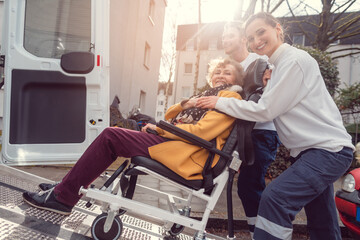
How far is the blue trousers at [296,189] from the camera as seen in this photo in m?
1.51

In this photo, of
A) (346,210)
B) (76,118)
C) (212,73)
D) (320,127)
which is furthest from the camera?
(76,118)

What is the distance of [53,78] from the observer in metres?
2.84

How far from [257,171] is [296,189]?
87 centimetres

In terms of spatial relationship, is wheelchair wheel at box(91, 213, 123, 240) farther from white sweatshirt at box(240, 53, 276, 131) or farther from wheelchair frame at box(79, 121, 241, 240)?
white sweatshirt at box(240, 53, 276, 131)

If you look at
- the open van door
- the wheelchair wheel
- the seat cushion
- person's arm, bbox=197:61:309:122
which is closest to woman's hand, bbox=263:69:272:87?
person's arm, bbox=197:61:309:122

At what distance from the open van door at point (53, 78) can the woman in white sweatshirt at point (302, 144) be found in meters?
1.73

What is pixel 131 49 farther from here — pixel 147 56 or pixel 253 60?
pixel 253 60

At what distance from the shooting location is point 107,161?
6.63 ft

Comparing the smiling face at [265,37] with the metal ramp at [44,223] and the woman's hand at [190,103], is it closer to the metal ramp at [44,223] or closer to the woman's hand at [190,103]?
the woman's hand at [190,103]

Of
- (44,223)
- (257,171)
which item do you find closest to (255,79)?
(257,171)

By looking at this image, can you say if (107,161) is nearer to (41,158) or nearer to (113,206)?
(113,206)

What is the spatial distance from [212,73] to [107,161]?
3.89 feet

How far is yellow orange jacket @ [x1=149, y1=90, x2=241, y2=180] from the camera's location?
1915mm

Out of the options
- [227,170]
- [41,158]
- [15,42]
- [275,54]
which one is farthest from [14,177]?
[275,54]
